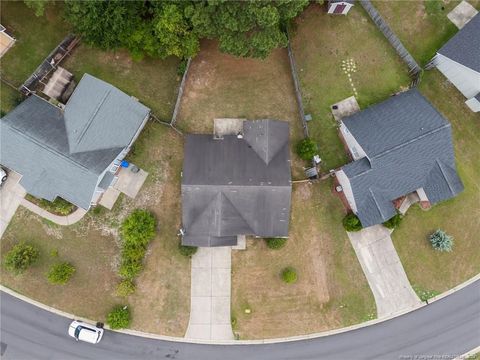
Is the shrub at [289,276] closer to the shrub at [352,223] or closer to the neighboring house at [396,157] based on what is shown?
the shrub at [352,223]

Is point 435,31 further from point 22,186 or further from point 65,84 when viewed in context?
point 22,186

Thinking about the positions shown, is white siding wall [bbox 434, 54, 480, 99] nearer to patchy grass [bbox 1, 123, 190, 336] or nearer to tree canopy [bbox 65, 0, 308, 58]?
tree canopy [bbox 65, 0, 308, 58]

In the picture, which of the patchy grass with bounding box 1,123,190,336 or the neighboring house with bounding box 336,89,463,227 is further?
the patchy grass with bounding box 1,123,190,336

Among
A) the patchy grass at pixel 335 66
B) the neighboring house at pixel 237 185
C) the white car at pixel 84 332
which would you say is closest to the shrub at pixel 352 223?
the patchy grass at pixel 335 66

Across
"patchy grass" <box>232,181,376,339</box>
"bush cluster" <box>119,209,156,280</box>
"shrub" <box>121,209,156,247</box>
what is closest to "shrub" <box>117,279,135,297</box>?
"bush cluster" <box>119,209,156,280</box>

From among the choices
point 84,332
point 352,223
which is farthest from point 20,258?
point 352,223

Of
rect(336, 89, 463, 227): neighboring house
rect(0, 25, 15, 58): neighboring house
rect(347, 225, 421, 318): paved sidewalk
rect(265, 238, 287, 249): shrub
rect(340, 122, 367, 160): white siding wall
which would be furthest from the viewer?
rect(347, 225, 421, 318): paved sidewalk
